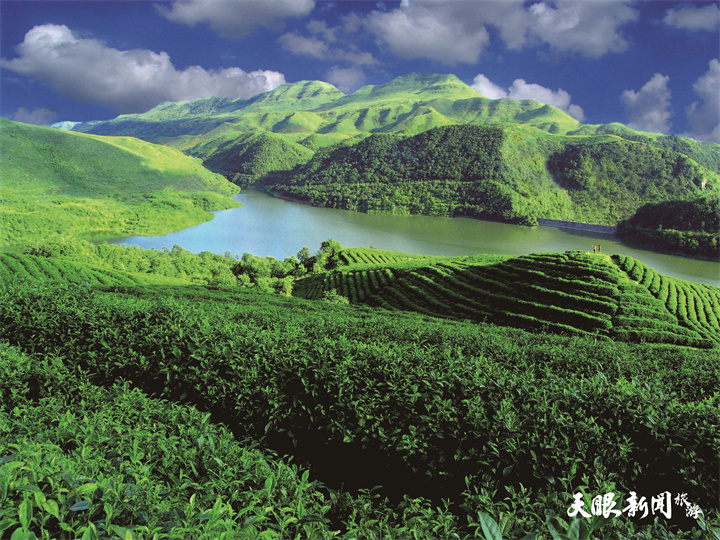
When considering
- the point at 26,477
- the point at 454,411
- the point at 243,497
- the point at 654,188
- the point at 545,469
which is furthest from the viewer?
the point at 654,188

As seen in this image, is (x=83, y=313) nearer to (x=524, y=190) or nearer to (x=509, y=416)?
(x=509, y=416)

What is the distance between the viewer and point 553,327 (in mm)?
22672

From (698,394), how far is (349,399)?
504 centimetres

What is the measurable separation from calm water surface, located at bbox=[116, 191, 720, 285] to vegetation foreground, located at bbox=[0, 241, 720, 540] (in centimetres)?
6070

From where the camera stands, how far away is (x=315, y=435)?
3.98 m


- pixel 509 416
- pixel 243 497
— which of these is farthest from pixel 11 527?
pixel 509 416

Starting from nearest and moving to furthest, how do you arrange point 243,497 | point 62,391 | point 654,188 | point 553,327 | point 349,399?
point 243,497, point 349,399, point 62,391, point 553,327, point 654,188

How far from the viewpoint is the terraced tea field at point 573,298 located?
22.1 meters

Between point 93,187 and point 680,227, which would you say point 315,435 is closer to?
point 680,227

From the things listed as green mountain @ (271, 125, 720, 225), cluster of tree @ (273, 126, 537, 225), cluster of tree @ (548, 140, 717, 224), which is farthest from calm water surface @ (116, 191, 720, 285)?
cluster of tree @ (548, 140, 717, 224)

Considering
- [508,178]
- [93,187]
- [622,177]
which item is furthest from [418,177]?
[93,187]

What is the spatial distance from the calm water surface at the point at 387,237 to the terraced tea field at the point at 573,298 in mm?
34589

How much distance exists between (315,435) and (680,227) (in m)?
98.2

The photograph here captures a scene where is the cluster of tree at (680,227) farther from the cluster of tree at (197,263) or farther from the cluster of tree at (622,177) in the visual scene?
the cluster of tree at (197,263)
